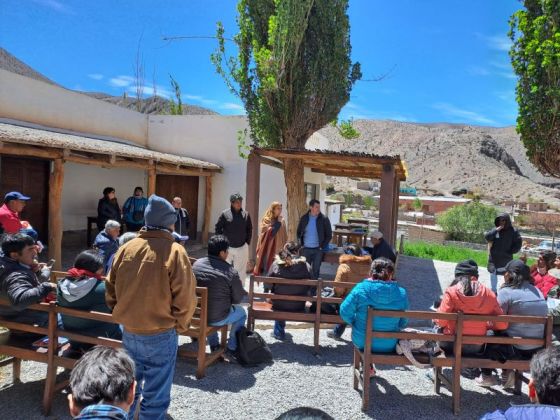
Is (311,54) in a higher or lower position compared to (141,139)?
higher

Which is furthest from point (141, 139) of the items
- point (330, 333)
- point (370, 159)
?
point (330, 333)

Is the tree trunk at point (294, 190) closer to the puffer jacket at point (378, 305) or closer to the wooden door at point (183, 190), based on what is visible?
the wooden door at point (183, 190)

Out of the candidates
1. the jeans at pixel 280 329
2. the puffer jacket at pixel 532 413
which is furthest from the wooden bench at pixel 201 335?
the puffer jacket at pixel 532 413

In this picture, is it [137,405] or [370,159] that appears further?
[370,159]

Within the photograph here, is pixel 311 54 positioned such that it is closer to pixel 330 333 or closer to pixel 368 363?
pixel 330 333

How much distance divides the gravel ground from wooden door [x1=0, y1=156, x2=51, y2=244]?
22.6 ft

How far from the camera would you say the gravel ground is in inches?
134

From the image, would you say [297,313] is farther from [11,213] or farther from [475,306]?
[11,213]

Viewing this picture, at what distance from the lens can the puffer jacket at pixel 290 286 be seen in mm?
4824

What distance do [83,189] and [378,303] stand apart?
1007cm

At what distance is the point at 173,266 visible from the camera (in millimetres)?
2639

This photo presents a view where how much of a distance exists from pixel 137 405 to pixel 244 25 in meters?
10.5

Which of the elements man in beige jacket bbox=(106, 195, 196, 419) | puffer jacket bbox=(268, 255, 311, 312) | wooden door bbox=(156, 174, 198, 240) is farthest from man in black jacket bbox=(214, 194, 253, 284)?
wooden door bbox=(156, 174, 198, 240)

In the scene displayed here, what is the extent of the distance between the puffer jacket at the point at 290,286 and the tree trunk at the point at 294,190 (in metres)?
5.68
